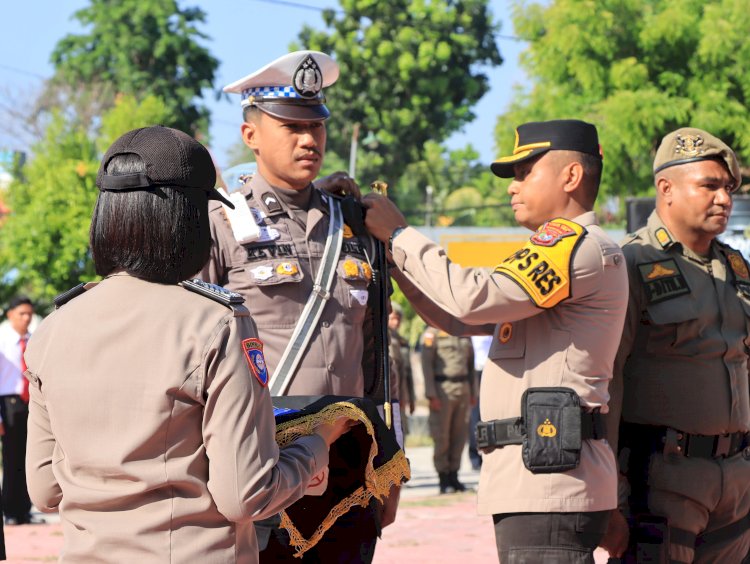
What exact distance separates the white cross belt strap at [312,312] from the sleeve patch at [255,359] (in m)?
1.29

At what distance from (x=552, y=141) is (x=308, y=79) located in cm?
89

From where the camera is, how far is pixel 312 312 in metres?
4.10

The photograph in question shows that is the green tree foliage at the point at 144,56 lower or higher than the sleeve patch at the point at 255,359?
higher

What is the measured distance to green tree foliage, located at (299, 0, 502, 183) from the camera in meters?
45.0

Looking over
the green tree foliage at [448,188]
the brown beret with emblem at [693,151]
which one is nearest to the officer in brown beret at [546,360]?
the brown beret with emblem at [693,151]

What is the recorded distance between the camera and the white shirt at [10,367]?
11461 millimetres

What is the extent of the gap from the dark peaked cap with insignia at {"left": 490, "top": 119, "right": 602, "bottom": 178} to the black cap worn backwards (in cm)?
172

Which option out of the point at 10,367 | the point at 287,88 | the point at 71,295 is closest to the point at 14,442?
the point at 10,367

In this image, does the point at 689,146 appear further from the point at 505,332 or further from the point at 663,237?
the point at 505,332

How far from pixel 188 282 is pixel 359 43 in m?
44.0

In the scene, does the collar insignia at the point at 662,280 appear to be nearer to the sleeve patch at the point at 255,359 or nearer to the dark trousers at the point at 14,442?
the sleeve patch at the point at 255,359

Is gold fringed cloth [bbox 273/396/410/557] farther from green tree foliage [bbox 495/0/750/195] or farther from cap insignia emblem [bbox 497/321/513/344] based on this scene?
green tree foliage [bbox 495/0/750/195]

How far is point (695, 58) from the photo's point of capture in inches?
999

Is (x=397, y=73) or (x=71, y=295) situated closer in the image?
(x=71, y=295)
